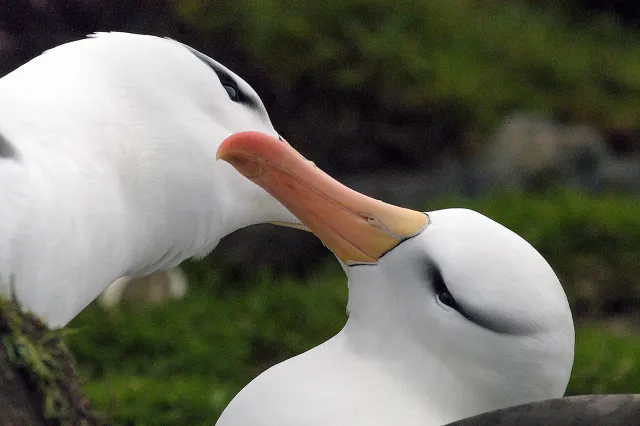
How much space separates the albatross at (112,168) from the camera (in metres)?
2.22

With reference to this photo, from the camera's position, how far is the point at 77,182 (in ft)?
7.65

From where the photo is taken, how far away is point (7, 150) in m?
2.22

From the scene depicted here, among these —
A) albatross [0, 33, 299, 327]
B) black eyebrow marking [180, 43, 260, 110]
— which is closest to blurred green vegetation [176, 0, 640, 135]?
black eyebrow marking [180, 43, 260, 110]

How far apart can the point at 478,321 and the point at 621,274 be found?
3.53m

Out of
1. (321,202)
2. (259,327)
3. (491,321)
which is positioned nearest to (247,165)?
(321,202)

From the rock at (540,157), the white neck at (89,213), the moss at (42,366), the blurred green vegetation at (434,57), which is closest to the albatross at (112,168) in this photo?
the white neck at (89,213)

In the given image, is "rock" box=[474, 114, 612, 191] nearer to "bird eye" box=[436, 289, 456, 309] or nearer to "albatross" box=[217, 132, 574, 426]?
"albatross" box=[217, 132, 574, 426]

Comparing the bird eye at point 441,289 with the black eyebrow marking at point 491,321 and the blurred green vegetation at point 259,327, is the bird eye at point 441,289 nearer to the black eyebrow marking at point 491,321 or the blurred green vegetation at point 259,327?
the black eyebrow marking at point 491,321

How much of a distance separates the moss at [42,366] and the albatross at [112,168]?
15 cm

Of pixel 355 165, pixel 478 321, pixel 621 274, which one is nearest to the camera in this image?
pixel 478 321

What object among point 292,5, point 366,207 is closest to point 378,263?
point 366,207

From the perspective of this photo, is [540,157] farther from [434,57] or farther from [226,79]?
[226,79]

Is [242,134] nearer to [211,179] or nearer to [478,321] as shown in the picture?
[211,179]

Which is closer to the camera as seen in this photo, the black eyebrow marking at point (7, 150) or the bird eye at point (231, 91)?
the black eyebrow marking at point (7, 150)
